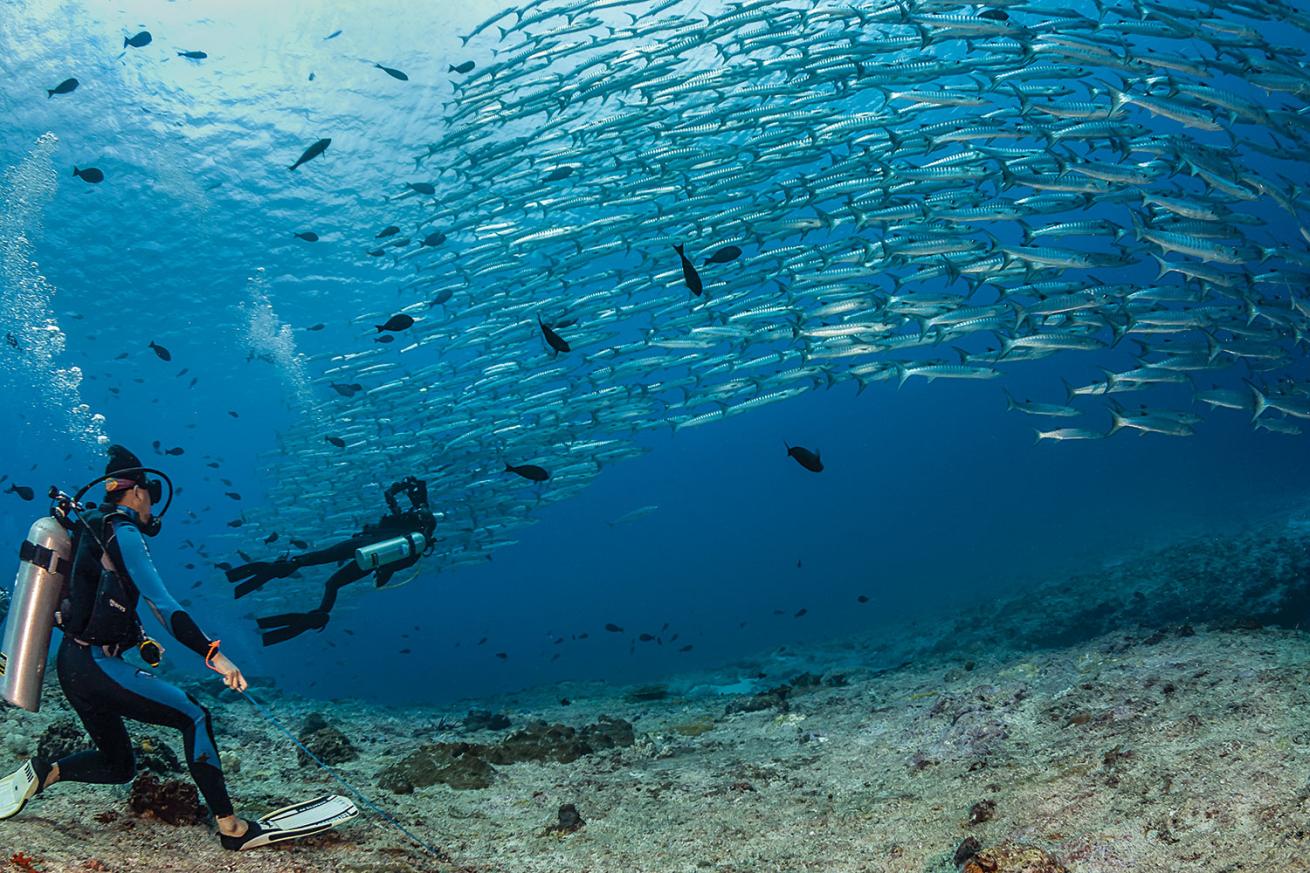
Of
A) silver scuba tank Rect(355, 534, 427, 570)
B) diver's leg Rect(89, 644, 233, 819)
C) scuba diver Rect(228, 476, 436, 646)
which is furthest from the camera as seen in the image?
silver scuba tank Rect(355, 534, 427, 570)

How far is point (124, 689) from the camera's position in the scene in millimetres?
3664

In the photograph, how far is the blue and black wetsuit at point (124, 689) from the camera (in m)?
3.61

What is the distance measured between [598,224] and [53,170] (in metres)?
21.6

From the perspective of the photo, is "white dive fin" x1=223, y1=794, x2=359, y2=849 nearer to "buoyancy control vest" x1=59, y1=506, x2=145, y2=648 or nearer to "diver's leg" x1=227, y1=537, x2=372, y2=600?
"buoyancy control vest" x1=59, y1=506, x2=145, y2=648

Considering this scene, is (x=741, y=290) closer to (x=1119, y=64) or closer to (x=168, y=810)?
(x=1119, y=64)

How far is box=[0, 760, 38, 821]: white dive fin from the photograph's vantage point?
3430 millimetres

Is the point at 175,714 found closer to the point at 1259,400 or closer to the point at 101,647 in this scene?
the point at 101,647

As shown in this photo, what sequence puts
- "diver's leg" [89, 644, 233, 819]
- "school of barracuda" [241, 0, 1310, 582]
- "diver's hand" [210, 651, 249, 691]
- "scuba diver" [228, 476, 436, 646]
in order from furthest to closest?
"school of barracuda" [241, 0, 1310, 582], "scuba diver" [228, 476, 436, 646], "diver's leg" [89, 644, 233, 819], "diver's hand" [210, 651, 249, 691]

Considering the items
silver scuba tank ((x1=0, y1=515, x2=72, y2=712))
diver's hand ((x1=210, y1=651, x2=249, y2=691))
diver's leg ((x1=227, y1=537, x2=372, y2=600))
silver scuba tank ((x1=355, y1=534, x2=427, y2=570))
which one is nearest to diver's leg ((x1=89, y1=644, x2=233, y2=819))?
silver scuba tank ((x1=0, y1=515, x2=72, y2=712))

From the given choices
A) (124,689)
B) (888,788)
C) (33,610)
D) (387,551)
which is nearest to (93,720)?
(124,689)

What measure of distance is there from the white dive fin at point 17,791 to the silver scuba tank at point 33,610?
35 cm

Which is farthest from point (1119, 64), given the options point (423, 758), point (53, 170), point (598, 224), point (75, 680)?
point (53, 170)

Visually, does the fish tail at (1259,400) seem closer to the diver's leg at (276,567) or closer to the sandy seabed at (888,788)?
the sandy seabed at (888,788)

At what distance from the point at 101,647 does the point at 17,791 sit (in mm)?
753
